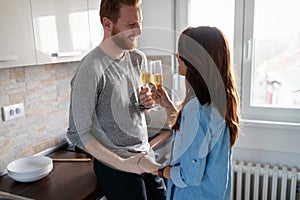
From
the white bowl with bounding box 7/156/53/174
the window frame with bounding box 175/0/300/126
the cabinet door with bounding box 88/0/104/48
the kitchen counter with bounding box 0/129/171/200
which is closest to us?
the kitchen counter with bounding box 0/129/171/200

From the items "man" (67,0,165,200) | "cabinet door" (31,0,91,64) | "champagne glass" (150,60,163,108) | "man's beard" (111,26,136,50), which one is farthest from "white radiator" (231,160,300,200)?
"cabinet door" (31,0,91,64)

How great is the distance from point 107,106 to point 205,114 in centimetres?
44

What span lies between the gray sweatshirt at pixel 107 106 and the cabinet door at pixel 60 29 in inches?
9.6

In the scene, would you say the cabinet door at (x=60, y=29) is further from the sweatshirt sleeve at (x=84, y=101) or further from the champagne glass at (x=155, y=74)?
the champagne glass at (x=155, y=74)

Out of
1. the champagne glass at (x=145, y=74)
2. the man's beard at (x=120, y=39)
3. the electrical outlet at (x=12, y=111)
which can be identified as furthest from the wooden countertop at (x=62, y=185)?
the man's beard at (x=120, y=39)

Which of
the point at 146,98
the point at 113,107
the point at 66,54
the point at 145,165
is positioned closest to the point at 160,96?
the point at 146,98

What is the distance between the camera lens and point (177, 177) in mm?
1069

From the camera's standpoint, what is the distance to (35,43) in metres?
1.31

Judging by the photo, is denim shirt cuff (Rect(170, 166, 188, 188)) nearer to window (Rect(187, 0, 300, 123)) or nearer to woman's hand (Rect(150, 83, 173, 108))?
woman's hand (Rect(150, 83, 173, 108))

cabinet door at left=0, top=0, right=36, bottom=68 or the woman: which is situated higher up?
cabinet door at left=0, top=0, right=36, bottom=68

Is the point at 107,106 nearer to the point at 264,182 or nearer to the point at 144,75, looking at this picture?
the point at 144,75

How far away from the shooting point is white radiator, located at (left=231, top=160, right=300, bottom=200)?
1894mm

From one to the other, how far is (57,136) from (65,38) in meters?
0.67

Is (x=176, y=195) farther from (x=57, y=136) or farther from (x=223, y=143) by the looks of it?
(x=57, y=136)
